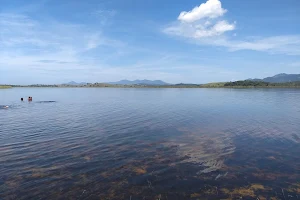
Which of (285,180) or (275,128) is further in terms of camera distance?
(275,128)

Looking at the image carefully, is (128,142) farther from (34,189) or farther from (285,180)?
(285,180)

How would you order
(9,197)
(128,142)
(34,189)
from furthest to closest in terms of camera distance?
(128,142) → (34,189) → (9,197)

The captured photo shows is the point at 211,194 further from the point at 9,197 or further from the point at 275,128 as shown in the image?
the point at 275,128

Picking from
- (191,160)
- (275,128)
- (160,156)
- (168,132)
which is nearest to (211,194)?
(191,160)

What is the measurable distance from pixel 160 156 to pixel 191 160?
291 cm

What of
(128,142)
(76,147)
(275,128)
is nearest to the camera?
(76,147)

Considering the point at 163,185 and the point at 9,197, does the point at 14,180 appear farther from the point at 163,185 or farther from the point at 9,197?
the point at 163,185

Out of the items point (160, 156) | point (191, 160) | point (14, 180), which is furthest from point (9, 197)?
point (191, 160)

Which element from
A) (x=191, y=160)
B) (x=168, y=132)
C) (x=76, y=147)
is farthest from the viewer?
(x=168, y=132)

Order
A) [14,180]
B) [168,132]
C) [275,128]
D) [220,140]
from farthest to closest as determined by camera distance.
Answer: [275,128] < [168,132] < [220,140] < [14,180]

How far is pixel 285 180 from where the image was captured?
16688mm

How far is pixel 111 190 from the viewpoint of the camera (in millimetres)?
14969

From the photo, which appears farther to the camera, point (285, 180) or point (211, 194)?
point (285, 180)

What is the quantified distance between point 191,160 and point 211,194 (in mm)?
6136
